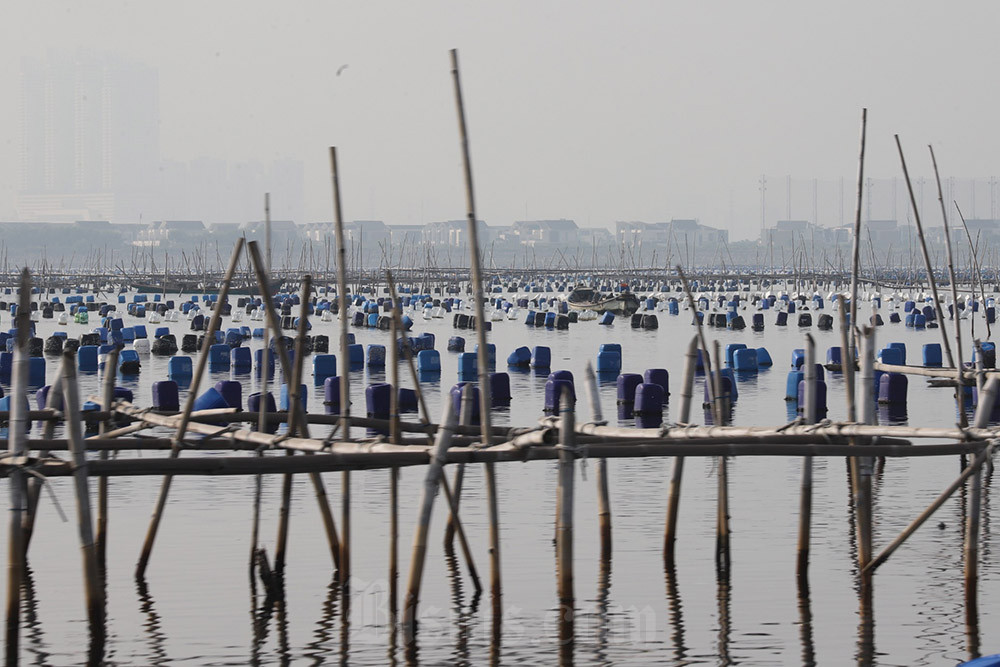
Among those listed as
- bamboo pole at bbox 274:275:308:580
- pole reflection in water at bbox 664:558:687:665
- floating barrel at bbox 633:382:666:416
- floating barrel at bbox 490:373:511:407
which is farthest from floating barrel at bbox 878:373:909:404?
bamboo pole at bbox 274:275:308:580

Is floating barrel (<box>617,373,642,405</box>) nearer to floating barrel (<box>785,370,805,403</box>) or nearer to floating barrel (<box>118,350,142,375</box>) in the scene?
floating barrel (<box>785,370,805,403</box>)

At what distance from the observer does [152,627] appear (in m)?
18.0

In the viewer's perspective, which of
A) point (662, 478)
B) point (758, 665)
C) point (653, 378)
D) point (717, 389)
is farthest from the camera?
point (653, 378)

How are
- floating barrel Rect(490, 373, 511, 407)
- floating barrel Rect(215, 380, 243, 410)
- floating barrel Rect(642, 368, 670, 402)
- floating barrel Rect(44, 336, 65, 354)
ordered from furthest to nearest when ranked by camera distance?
floating barrel Rect(44, 336, 65, 354) → floating barrel Rect(642, 368, 670, 402) → floating barrel Rect(490, 373, 511, 407) → floating barrel Rect(215, 380, 243, 410)

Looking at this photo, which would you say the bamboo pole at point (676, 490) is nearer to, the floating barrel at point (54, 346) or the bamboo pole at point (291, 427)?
the bamboo pole at point (291, 427)

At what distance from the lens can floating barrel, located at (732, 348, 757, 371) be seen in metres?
57.2

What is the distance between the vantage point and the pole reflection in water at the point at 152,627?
16.8m

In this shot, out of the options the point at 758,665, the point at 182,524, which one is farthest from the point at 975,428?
the point at 182,524

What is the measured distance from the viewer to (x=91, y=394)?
47781mm

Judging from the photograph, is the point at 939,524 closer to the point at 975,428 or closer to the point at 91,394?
the point at 975,428

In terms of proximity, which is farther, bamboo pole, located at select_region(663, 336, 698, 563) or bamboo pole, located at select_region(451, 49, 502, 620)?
bamboo pole, located at select_region(663, 336, 698, 563)

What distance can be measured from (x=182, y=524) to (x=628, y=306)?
91.6 metres

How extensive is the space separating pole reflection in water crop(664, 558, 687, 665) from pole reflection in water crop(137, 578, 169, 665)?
5.77 meters

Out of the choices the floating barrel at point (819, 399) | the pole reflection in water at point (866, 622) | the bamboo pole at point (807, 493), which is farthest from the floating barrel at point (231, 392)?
the pole reflection in water at point (866, 622)
